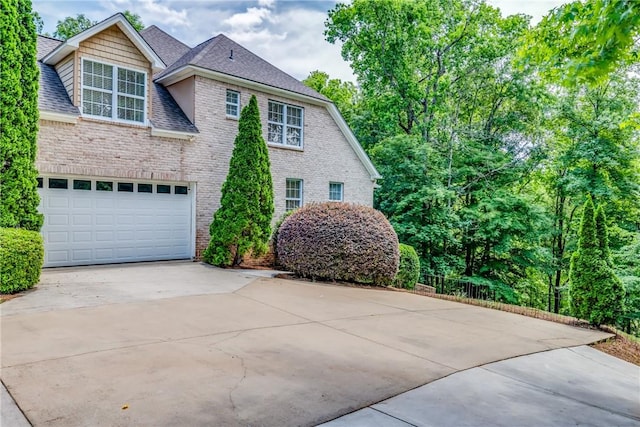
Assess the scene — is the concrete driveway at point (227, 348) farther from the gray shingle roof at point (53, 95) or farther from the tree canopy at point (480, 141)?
the tree canopy at point (480, 141)

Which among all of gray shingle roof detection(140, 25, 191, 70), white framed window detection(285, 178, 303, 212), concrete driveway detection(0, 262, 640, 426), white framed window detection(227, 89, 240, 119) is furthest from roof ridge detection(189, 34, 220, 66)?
concrete driveway detection(0, 262, 640, 426)

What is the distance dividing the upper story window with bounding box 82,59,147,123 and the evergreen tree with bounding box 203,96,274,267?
9.62 ft

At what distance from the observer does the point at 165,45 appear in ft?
53.1

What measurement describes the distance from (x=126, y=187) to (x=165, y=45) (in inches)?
276

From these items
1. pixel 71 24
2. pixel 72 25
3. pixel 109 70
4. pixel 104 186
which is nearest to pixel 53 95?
pixel 109 70

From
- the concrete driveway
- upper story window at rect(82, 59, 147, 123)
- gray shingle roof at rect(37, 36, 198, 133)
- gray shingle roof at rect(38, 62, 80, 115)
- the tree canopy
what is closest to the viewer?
the concrete driveway

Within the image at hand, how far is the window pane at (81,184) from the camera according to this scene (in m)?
11.0

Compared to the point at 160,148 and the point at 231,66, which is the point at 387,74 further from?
the point at 160,148

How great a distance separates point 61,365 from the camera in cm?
417

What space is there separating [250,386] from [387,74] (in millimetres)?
20105

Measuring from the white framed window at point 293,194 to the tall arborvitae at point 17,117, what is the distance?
855 cm

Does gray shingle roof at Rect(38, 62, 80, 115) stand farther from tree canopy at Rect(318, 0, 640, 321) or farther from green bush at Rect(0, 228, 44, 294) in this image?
tree canopy at Rect(318, 0, 640, 321)

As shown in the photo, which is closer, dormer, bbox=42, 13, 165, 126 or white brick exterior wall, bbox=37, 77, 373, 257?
white brick exterior wall, bbox=37, 77, 373, 257

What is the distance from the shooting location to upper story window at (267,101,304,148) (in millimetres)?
15508
